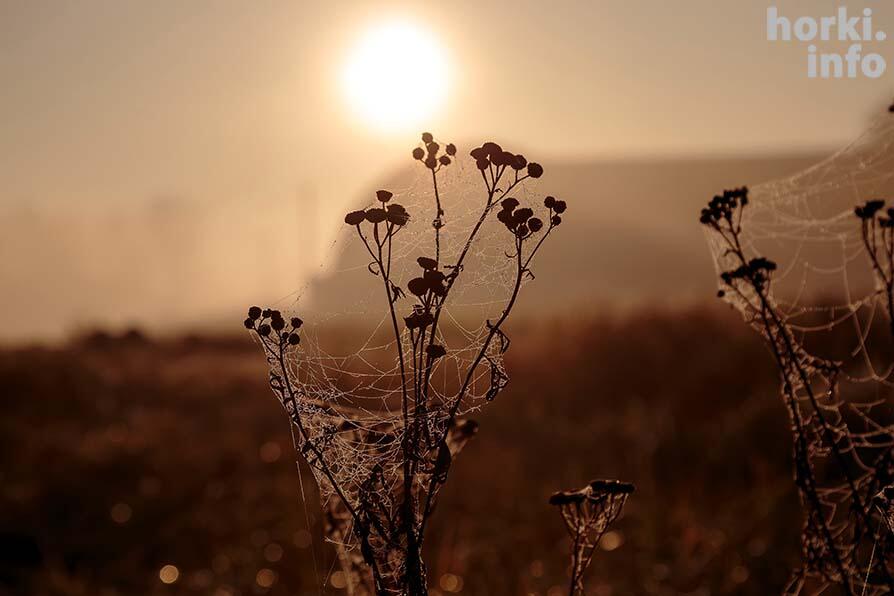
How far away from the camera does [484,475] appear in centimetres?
759

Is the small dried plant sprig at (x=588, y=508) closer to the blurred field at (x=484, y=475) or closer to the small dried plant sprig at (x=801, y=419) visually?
the small dried plant sprig at (x=801, y=419)

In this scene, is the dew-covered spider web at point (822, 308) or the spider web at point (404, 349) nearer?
the spider web at point (404, 349)

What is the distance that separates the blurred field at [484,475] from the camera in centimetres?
518

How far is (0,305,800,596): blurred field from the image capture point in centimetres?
518

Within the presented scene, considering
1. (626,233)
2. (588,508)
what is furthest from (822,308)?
(626,233)

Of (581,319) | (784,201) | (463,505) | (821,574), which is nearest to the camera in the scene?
(821,574)

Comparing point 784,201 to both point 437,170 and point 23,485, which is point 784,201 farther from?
point 23,485

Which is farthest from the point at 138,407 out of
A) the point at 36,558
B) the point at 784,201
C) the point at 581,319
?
the point at 784,201

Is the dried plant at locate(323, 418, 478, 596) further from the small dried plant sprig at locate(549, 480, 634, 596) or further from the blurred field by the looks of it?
the blurred field

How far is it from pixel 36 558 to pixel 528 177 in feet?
19.1

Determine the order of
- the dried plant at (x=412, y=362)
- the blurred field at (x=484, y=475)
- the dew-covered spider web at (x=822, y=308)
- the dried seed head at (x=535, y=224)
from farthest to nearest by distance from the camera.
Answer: the blurred field at (x=484, y=475) → the dew-covered spider web at (x=822, y=308) → the dried seed head at (x=535, y=224) → the dried plant at (x=412, y=362)

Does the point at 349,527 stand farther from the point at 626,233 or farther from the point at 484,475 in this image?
the point at 626,233

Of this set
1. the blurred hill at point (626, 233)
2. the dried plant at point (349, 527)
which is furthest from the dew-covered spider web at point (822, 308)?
the blurred hill at point (626, 233)

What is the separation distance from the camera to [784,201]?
2.60 m
